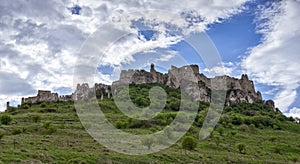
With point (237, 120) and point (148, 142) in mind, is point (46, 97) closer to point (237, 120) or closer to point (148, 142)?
point (237, 120)

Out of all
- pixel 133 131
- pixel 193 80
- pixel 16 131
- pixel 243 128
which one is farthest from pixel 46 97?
pixel 16 131

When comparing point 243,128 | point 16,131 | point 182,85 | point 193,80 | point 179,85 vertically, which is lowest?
point 16,131

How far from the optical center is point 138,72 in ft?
531

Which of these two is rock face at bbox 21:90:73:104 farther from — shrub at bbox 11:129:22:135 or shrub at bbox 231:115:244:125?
shrub at bbox 11:129:22:135

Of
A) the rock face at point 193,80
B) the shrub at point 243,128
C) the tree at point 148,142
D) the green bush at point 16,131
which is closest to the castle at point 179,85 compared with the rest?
the rock face at point 193,80

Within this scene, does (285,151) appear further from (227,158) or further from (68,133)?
(68,133)

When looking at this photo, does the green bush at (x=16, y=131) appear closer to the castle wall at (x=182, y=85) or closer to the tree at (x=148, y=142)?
the tree at (x=148, y=142)

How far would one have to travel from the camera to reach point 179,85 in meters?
156

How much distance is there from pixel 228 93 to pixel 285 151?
95015 mm

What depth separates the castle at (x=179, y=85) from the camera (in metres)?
144

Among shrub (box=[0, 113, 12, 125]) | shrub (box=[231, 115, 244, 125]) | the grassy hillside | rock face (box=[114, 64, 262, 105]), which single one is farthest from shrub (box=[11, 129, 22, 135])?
rock face (box=[114, 64, 262, 105])

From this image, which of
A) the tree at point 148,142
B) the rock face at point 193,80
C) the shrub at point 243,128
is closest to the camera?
the tree at point 148,142

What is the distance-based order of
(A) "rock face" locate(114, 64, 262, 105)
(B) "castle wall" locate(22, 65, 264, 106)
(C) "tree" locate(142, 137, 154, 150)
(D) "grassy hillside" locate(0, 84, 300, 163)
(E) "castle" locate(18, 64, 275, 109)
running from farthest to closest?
(A) "rock face" locate(114, 64, 262, 105)
(E) "castle" locate(18, 64, 275, 109)
(B) "castle wall" locate(22, 65, 264, 106)
(C) "tree" locate(142, 137, 154, 150)
(D) "grassy hillside" locate(0, 84, 300, 163)

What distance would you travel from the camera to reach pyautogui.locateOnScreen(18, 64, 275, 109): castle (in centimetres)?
14450
